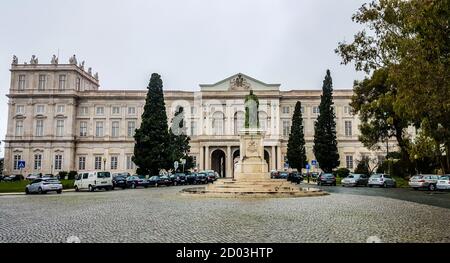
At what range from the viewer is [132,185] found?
43812 millimetres

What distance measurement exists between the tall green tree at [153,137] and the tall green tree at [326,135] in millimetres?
23123

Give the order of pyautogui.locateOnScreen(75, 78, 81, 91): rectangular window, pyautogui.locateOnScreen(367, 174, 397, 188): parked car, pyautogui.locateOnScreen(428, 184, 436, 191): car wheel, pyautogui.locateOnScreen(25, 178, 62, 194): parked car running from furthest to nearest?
pyautogui.locateOnScreen(75, 78, 81, 91): rectangular window
pyautogui.locateOnScreen(367, 174, 397, 188): parked car
pyautogui.locateOnScreen(428, 184, 436, 191): car wheel
pyautogui.locateOnScreen(25, 178, 62, 194): parked car

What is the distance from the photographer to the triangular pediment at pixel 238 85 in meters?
87.8

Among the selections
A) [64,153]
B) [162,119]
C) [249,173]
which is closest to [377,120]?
[249,173]

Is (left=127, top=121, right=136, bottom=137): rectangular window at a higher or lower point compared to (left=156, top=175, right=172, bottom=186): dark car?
higher

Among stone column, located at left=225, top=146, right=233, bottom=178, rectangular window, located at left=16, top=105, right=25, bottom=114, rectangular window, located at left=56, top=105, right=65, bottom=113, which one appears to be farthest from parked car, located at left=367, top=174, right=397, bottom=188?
rectangular window, located at left=16, top=105, right=25, bottom=114

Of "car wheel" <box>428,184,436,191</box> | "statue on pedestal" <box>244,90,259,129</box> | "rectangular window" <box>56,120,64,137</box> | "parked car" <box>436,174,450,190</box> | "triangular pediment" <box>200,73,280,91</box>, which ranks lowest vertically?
"car wheel" <box>428,184,436,191</box>

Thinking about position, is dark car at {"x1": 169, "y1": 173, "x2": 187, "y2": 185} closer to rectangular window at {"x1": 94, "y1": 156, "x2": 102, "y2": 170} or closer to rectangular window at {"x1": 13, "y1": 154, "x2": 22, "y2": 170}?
rectangular window at {"x1": 94, "y1": 156, "x2": 102, "y2": 170}

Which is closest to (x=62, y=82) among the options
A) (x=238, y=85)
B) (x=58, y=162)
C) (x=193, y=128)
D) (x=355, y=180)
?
(x=58, y=162)

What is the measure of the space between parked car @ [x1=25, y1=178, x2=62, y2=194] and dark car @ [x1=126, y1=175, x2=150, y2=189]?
9.97 metres

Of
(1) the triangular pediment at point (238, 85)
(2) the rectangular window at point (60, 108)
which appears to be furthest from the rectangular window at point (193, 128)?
(2) the rectangular window at point (60, 108)

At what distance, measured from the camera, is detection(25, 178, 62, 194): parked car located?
33531 millimetres

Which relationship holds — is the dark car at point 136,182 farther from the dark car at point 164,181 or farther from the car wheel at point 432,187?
the car wheel at point 432,187

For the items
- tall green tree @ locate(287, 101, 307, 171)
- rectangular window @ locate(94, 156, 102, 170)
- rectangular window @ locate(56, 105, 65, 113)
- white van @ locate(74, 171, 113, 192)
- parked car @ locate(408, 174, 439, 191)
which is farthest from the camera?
rectangular window @ locate(94, 156, 102, 170)
